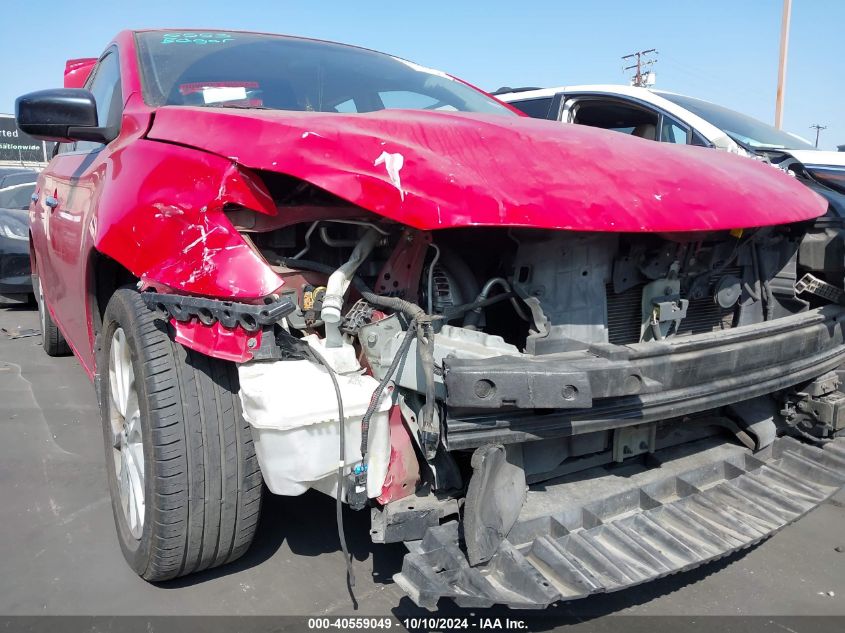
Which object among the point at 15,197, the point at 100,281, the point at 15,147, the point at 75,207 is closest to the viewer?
the point at 100,281

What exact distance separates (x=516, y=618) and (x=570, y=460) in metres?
0.50

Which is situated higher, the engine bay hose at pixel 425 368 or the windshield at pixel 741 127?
the windshield at pixel 741 127

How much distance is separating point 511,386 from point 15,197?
9384 mm

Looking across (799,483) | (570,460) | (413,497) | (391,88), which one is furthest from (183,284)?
(799,483)

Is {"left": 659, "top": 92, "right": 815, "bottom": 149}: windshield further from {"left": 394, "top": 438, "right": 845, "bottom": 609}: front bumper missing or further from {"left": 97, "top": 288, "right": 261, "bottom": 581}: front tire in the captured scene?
{"left": 97, "top": 288, "right": 261, "bottom": 581}: front tire

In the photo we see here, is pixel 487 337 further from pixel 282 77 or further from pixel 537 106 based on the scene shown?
pixel 537 106

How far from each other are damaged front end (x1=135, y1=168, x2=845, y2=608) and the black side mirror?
3.52ft

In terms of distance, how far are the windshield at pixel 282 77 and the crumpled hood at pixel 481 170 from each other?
1.47 ft

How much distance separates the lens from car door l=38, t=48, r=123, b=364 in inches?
104

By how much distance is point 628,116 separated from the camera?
5.70 meters

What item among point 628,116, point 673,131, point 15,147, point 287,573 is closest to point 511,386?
point 287,573

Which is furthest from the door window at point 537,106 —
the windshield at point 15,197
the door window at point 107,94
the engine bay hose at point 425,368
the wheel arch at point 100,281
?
the windshield at point 15,197

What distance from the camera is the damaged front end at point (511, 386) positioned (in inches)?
64.8

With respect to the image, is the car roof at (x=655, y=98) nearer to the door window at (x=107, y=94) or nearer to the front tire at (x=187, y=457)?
the door window at (x=107, y=94)
